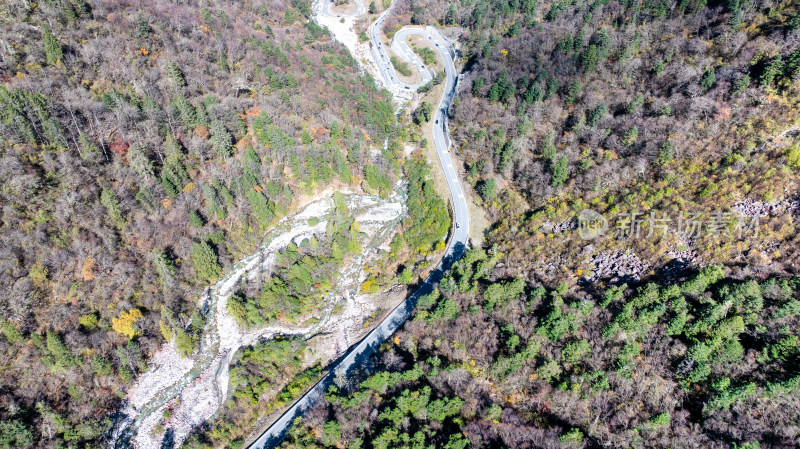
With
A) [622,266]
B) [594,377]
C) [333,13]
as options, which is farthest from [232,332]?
[333,13]

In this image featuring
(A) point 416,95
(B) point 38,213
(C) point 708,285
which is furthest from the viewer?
(A) point 416,95

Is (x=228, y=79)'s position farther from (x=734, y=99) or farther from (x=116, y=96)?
(x=734, y=99)

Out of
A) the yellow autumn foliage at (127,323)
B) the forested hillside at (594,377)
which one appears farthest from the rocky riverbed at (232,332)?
the forested hillside at (594,377)

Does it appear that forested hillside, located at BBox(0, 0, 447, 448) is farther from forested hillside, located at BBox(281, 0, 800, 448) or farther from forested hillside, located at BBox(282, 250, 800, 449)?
forested hillside, located at BBox(282, 250, 800, 449)

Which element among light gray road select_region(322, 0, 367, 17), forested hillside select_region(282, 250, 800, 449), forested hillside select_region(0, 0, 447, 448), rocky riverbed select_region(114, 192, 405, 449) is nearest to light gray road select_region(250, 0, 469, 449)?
rocky riverbed select_region(114, 192, 405, 449)

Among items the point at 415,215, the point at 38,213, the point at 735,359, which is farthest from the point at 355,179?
the point at 735,359

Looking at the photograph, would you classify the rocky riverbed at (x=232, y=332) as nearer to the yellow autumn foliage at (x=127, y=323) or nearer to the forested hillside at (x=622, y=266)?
the yellow autumn foliage at (x=127, y=323)
